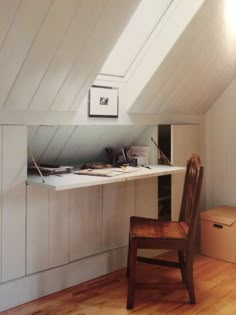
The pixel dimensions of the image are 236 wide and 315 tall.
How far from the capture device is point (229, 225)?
11.6 feet

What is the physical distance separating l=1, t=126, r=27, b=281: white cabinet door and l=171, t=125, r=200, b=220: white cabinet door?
4.79 feet

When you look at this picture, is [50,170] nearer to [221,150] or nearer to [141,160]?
[141,160]

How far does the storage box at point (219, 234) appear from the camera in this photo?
3555mm

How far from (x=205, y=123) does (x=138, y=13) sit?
1466mm

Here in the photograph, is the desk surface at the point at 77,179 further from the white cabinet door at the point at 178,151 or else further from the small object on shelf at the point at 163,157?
the white cabinet door at the point at 178,151

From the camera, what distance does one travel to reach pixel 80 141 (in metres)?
3.15

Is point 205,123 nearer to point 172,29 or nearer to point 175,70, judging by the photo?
point 175,70

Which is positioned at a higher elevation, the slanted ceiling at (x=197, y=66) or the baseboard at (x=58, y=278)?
the slanted ceiling at (x=197, y=66)

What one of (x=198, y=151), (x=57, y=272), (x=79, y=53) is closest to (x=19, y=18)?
(x=79, y=53)

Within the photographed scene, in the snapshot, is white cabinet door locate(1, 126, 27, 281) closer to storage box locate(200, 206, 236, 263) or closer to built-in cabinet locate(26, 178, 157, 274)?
built-in cabinet locate(26, 178, 157, 274)

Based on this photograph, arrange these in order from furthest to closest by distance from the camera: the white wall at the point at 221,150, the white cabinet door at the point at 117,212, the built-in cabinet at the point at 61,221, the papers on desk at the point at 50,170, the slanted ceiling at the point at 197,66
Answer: the white wall at the point at 221,150 → the white cabinet door at the point at 117,212 → the slanted ceiling at the point at 197,66 → the papers on desk at the point at 50,170 → the built-in cabinet at the point at 61,221

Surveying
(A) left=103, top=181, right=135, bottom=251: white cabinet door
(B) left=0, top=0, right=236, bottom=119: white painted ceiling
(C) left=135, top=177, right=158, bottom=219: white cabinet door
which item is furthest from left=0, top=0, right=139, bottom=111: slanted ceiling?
(C) left=135, top=177, right=158, bottom=219: white cabinet door

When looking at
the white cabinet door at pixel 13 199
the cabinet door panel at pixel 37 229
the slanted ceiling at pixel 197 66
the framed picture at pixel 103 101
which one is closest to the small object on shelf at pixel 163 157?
the slanted ceiling at pixel 197 66

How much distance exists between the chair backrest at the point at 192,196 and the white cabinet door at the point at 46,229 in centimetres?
85
